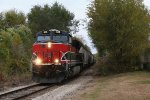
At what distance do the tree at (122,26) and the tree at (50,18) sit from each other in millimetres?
→ 30396

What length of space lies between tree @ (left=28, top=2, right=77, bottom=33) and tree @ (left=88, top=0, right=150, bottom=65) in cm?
3040

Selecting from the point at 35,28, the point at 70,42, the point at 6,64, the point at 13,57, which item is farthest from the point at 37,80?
the point at 35,28

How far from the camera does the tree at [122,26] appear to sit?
36.6 m

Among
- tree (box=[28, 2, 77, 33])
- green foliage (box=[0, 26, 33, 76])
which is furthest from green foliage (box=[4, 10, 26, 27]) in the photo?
green foliage (box=[0, 26, 33, 76])

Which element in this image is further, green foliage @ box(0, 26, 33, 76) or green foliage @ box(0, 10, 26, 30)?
green foliage @ box(0, 10, 26, 30)

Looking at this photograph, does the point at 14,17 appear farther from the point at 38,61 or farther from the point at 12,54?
the point at 38,61

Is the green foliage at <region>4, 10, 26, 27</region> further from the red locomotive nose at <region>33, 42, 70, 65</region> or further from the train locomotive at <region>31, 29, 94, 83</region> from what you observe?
the red locomotive nose at <region>33, 42, 70, 65</region>

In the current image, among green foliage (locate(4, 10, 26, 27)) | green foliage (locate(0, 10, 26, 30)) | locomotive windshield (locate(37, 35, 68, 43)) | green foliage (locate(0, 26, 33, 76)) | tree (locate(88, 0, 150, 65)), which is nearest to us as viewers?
locomotive windshield (locate(37, 35, 68, 43))

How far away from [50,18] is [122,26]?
34344mm

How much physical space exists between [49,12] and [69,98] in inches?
2132

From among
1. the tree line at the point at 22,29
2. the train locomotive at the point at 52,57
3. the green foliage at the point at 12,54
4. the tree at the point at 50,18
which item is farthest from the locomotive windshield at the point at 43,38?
the tree at the point at 50,18

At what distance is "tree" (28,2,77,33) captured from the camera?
69062 millimetres

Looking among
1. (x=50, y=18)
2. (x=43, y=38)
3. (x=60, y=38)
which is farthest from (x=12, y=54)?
(x=50, y=18)

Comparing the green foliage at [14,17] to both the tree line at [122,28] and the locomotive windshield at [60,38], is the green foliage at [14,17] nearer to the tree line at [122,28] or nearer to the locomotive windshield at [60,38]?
the tree line at [122,28]
